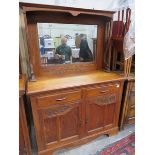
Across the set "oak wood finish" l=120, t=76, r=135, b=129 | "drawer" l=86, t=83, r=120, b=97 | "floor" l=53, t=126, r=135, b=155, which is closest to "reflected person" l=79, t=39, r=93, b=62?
"drawer" l=86, t=83, r=120, b=97

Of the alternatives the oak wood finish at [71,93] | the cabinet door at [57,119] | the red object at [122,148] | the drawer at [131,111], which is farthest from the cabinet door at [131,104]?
the cabinet door at [57,119]

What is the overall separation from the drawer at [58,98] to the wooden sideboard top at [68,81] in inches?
2.8

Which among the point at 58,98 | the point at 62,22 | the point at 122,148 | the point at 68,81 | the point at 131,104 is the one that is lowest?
the point at 122,148

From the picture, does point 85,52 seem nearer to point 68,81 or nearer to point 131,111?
point 68,81

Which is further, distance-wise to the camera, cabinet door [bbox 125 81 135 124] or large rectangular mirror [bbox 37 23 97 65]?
cabinet door [bbox 125 81 135 124]

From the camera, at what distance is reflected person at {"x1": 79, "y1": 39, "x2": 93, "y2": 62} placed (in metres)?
1.89

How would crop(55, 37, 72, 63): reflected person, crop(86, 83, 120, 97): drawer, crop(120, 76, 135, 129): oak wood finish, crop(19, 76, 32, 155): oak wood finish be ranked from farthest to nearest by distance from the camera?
crop(120, 76, 135, 129): oak wood finish
crop(55, 37, 72, 63): reflected person
crop(86, 83, 120, 97): drawer
crop(19, 76, 32, 155): oak wood finish

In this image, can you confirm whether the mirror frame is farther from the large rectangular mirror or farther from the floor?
the floor

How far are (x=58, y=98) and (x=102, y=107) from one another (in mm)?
557

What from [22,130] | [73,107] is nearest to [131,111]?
[73,107]

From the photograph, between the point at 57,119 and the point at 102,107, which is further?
the point at 102,107

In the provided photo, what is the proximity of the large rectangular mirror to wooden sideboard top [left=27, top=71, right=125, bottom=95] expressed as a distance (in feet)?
0.63

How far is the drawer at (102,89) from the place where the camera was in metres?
1.65

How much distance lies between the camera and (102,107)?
179 centimetres
